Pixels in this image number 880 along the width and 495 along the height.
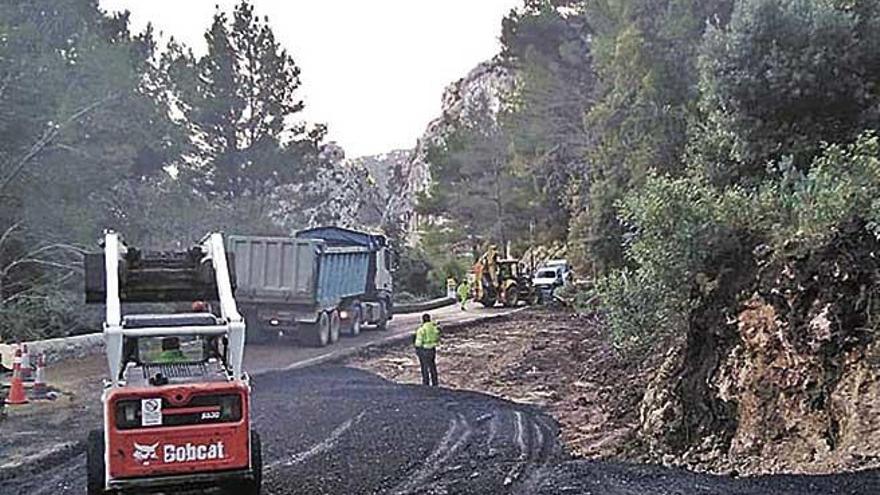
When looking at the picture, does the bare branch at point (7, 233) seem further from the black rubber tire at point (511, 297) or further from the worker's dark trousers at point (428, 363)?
the black rubber tire at point (511, 297)

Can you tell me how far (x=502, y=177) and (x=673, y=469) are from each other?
1775 inches

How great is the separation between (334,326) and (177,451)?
58.7 feet

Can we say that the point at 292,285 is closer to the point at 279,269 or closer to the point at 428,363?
the point at 279,269

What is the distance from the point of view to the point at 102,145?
26938 millimetres

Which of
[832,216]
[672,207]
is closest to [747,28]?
[672,207]

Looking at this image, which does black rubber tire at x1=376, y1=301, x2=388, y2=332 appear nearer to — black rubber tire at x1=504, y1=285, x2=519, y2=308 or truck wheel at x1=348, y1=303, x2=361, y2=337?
truck wheel at x1=348, y1=303, x2=361, y2=337

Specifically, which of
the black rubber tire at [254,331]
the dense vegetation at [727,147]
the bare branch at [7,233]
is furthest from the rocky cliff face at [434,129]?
the bare branch at [7,233]

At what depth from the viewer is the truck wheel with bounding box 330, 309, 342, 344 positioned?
26.0 metres

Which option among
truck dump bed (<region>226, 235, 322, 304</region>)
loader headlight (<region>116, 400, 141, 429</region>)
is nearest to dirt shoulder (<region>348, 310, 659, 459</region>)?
truck dump bed (<region>226, 235, 322, 304</region>)

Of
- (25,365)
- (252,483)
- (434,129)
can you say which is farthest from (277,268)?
(434,129)

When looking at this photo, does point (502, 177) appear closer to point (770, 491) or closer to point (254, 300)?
point (254, 300)

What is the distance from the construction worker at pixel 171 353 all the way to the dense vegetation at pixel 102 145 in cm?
1438

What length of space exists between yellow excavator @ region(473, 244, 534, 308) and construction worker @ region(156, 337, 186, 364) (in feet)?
104

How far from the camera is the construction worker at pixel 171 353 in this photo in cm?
907
